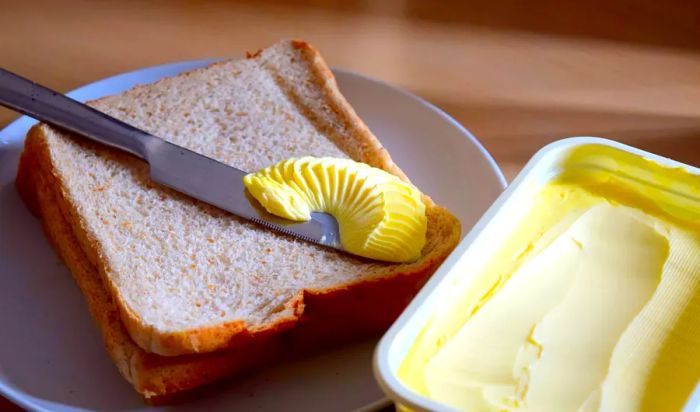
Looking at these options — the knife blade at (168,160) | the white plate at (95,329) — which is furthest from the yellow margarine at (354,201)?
the white plate at (95,329)

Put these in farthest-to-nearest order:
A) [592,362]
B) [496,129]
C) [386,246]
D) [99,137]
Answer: [496,129], [99,137], [386,246], [592,362]

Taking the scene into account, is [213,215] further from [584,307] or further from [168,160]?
[584,307]

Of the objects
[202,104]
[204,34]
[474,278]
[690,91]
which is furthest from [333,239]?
[690,91]

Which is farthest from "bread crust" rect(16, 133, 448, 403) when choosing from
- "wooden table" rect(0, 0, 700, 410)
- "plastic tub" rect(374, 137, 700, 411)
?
"wooden table" rect(0, 0, 700, 410)

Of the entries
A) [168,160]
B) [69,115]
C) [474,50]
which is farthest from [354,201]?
[474,50]

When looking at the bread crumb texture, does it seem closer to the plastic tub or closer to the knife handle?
the knife handle

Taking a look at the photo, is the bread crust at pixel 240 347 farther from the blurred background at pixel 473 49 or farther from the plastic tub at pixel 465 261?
the blurred background at pixel 473 49

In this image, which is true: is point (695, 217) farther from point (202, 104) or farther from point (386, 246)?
point (202, 104)
